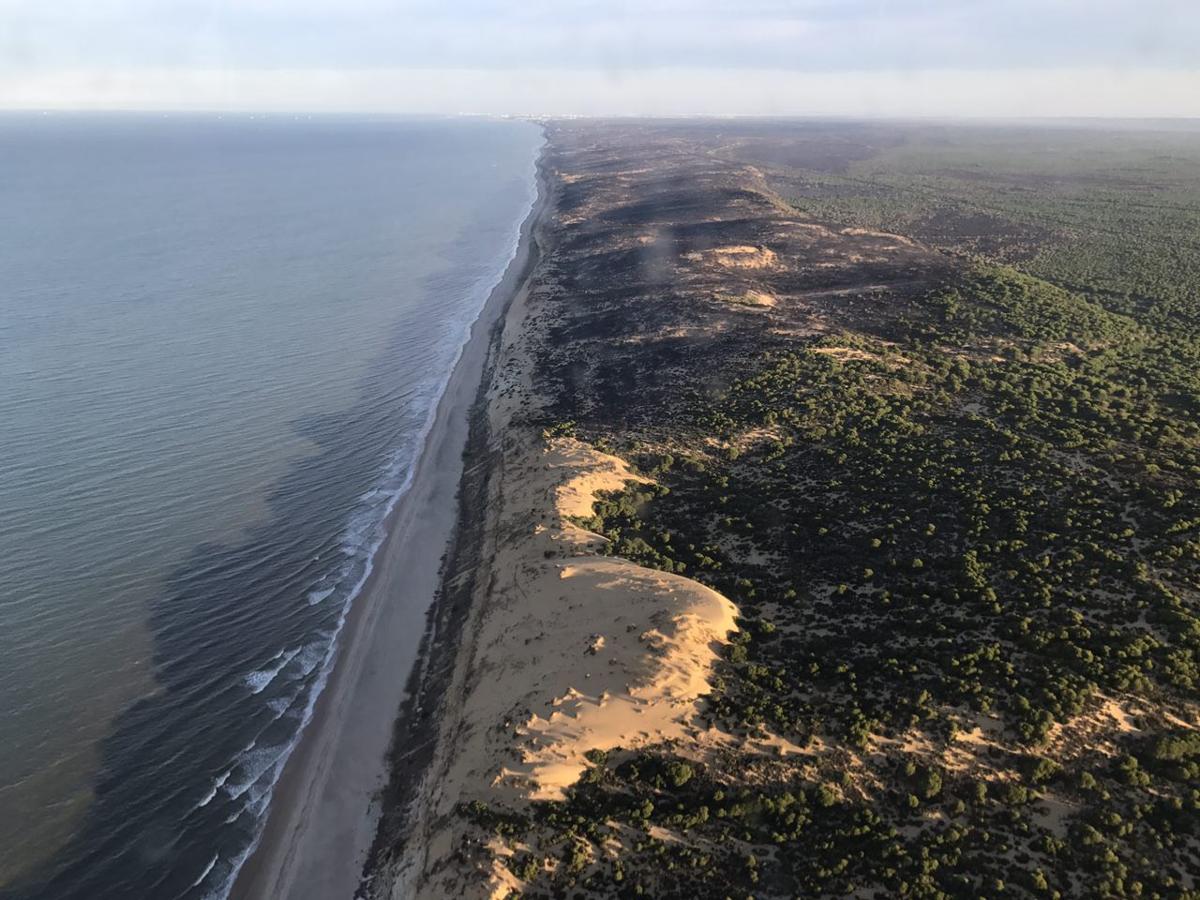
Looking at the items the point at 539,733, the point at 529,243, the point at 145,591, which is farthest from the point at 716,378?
the point at 529,243

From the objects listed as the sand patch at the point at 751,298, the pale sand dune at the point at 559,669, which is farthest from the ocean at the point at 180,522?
the sand patch at the point at 751,298

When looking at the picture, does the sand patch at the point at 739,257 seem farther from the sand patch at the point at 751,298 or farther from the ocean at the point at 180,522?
the ocean at the point at 180,522

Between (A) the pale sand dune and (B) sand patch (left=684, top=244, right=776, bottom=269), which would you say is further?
(B) sand patch (left=684, top=244, right=776, bottom=269)

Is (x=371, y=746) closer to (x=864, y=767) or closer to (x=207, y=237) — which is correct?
(x=864, y=767)

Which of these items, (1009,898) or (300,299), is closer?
(1009,898)

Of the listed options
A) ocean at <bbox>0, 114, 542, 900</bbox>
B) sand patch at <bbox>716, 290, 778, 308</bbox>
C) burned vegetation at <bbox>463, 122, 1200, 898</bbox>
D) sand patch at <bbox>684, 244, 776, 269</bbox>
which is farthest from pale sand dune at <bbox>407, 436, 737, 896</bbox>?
sand patch at <bbox>684, 244, 776, 269</bbox>

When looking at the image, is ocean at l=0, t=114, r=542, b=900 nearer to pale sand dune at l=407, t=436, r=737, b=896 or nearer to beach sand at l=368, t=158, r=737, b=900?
beach sand at l=368, t=158, r=737, b=900
